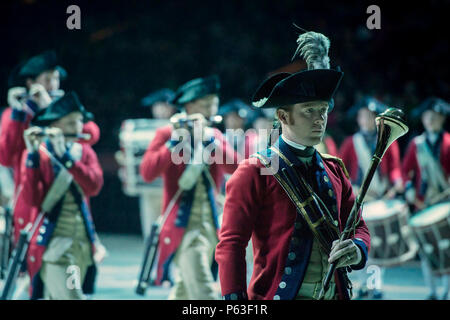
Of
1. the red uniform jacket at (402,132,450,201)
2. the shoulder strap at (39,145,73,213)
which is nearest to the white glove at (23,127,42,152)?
the shoulder strap at (39,145,73,213)

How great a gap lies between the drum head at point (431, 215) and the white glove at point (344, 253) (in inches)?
137

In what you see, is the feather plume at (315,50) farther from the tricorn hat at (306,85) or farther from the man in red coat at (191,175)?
the man in red coat at (191,175)

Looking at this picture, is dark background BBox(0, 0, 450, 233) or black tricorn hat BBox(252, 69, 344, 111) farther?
dark background BBox(0, 0, 450, 233)

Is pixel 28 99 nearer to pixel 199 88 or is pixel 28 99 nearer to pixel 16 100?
pixel 16 100

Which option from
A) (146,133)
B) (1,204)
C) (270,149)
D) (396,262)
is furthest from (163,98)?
(270,149)

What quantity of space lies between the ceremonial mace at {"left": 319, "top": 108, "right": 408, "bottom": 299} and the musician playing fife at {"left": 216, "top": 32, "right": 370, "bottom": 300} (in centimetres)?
6

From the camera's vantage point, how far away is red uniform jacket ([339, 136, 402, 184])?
729cm

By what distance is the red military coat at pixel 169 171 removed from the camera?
5160 mm

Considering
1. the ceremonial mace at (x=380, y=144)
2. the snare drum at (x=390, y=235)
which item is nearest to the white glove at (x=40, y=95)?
the snare drum at (x=390, y=235)

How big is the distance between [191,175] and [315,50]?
2.20m

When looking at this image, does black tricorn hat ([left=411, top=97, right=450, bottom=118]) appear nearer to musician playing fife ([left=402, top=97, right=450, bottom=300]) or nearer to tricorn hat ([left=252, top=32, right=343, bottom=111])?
musician playing fife ([left=402, top=97, right=450, bottom=300])

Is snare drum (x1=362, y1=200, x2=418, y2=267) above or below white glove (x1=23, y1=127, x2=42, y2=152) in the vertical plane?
below

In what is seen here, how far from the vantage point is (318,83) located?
2988mm

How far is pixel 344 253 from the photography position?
9.35 ft
